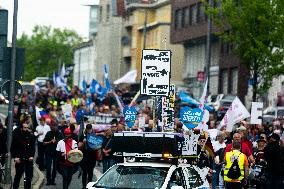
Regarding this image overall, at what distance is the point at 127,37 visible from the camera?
425 feet

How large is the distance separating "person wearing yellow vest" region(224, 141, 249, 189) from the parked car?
3490mm

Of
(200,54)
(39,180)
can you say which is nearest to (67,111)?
(39,180)

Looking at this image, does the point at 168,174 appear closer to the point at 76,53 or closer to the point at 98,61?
the point at 98,61

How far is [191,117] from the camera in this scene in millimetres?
31219

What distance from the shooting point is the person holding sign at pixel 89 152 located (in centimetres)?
2834

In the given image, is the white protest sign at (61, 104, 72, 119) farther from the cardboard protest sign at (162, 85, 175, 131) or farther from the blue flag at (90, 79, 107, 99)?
the blue flag at (90, 79, 107, 99)

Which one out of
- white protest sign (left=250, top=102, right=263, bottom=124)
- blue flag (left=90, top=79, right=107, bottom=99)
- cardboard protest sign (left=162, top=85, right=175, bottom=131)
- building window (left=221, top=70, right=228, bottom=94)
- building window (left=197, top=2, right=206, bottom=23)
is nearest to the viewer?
cardboard protest sign (left=162, top=85, right=175, bottom=131)

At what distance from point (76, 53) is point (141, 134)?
6244 inches

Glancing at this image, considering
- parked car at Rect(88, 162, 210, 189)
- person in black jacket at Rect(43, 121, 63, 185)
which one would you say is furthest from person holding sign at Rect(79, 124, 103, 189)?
parked car at Rect(88, 162, 210, 189)

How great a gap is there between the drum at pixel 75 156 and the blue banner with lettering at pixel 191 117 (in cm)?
465

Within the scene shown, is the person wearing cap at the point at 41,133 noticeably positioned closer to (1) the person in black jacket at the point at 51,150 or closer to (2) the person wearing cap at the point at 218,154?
(1) the person in black jacket at the point at 51,150

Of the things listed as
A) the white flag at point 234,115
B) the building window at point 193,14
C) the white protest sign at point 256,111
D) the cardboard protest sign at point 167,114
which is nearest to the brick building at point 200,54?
the building window at point 193,14

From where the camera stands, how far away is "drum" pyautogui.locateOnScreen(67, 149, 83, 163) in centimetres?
2700

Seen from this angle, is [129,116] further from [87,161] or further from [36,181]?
[87,161]
